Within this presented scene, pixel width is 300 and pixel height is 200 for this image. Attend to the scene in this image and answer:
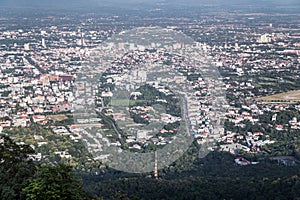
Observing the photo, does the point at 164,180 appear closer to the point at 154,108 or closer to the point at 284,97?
the point at 154,108

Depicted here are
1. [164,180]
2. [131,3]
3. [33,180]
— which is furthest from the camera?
[131,3]

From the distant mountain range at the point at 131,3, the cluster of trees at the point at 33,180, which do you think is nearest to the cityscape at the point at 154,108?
the cluster of trees at the point at 33,180

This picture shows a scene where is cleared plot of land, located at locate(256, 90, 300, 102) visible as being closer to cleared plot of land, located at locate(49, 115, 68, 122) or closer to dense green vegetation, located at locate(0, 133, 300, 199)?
dense green vegetation, located at locate(0, 133, 300, 199)

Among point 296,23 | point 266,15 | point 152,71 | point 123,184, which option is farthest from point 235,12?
point 123,184

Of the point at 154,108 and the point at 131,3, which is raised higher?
the point at 154,108

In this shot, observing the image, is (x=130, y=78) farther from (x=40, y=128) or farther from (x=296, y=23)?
(x=296, y=23)

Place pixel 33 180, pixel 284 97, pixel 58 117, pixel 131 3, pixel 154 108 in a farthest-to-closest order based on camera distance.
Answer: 1. pixel 131 3
2. pixel 284 97
3. pixel 154 108
4. pixel 58 117
5. pixel 33 180

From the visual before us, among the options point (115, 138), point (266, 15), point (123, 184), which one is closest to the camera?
point (123, 184)

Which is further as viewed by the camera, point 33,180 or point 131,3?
point 131,3

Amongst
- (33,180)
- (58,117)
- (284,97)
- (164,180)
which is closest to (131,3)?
(284,97)
